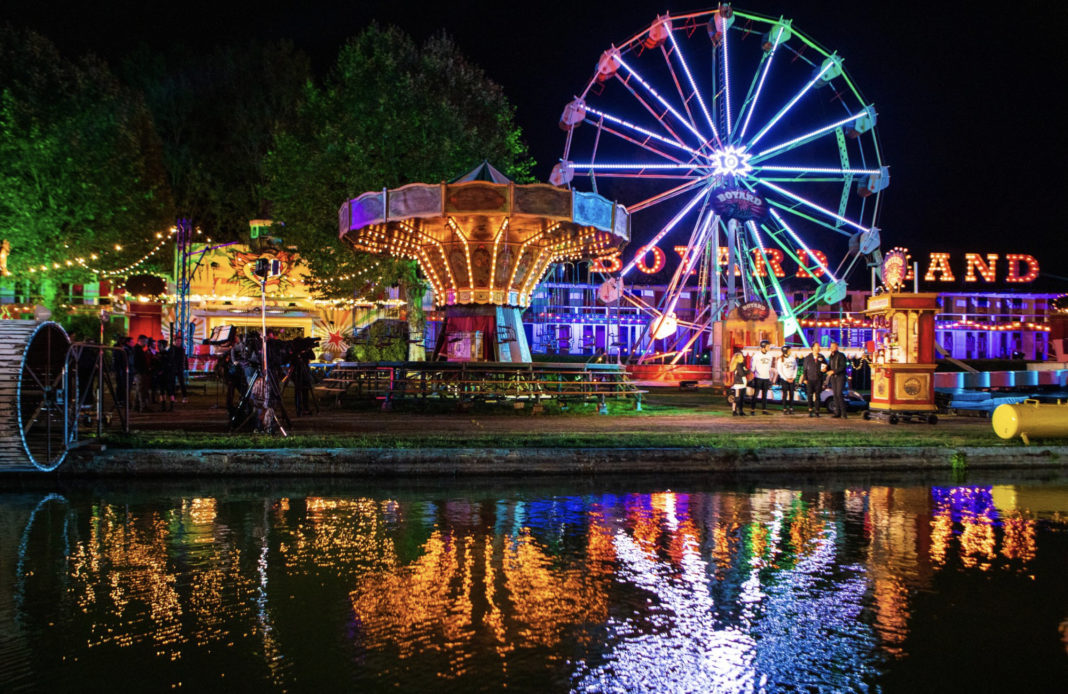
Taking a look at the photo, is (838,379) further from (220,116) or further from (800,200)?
(220,116)

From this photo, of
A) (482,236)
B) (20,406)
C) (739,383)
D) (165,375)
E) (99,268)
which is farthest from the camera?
(99,268)

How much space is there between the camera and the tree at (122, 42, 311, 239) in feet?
155

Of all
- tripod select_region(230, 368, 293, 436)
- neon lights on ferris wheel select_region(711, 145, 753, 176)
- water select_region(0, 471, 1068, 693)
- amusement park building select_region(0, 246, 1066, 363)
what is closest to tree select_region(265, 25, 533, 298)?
amusement park building select_region(0, 246, 1066, 363)

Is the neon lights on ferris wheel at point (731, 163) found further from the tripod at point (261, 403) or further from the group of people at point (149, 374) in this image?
the tripod at point (261, 403)

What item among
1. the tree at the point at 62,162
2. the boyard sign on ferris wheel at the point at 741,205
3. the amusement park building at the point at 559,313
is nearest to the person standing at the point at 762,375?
the boyard sign on ferris wheel at the point at 741,205

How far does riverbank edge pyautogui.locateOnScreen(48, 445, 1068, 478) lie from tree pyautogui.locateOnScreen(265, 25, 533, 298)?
2137 centimetres

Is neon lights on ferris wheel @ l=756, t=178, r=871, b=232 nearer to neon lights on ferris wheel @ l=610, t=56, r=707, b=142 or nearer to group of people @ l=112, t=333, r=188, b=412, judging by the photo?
neon lights on ferris wheel @ l=610, t=56, r=707, b=142

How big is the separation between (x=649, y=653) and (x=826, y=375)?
58.2 ft

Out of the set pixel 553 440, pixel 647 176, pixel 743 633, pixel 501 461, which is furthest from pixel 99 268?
pixel 743 633

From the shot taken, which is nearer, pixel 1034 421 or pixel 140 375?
pixel 1034 421

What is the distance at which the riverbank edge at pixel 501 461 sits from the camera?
10.3 metres

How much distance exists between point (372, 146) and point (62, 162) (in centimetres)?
1308

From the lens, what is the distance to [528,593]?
17.7 ft

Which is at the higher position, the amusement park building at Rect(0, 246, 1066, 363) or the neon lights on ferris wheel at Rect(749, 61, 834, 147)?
the neon lights on ferris wheel at Rect(749, 61, 834, 147)
